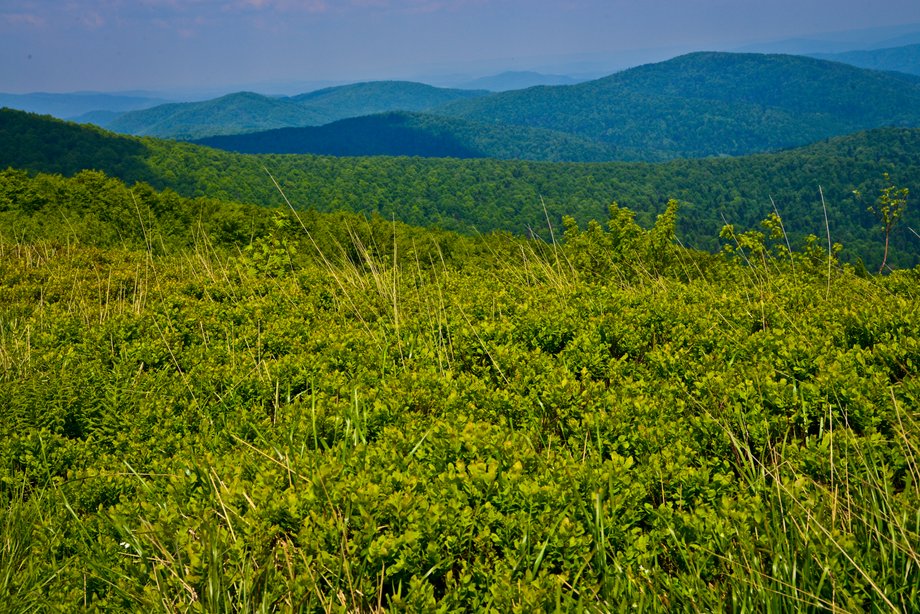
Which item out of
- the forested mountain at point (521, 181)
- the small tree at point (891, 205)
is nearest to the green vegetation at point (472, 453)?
the small tree at point (891, 205)

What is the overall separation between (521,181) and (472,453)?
138302mm

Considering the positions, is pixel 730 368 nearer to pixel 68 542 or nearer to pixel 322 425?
pixel 322 425

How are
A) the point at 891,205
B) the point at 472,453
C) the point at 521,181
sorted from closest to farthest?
1. the point at 472,453
2. the point at 891,205
3. the point at 521,181

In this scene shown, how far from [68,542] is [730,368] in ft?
12.3

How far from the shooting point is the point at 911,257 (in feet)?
376

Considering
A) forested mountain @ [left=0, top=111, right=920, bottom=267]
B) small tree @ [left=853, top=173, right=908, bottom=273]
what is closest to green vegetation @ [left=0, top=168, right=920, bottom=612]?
small tree @ [left=853, top=173, right=908, bottom=273]

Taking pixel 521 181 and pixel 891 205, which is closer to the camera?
pixel 891 205

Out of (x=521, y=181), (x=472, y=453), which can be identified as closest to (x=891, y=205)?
(x=472, y=453)

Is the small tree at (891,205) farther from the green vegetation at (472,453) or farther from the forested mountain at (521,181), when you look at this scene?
the forested mountain at (521,181)

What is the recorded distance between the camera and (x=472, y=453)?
2.80 m

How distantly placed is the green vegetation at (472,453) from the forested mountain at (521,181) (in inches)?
2426

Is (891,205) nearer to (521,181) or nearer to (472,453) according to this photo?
(472,453)

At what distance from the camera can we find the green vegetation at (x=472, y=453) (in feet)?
7.17

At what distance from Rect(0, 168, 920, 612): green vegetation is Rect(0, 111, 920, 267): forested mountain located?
6161 cm
